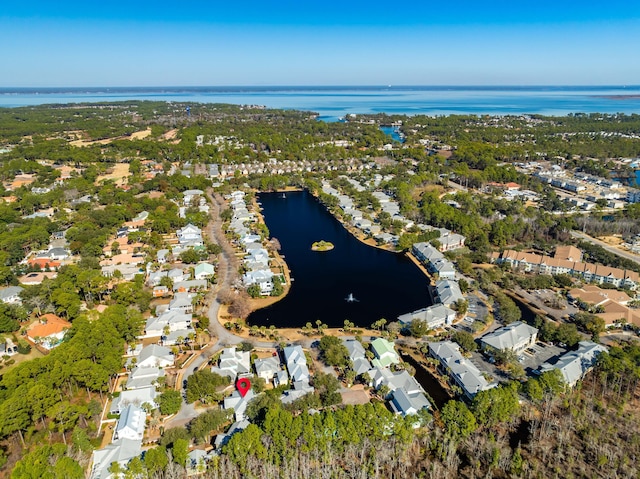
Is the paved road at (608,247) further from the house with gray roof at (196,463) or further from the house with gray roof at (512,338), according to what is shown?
the house with gray roof at (196,463)

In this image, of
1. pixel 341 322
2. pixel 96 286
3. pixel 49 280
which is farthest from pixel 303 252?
pixel 49 280

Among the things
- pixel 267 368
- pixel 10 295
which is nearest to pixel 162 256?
pixel 10 295

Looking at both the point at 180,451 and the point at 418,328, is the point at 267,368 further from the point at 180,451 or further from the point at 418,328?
the point at 418,328

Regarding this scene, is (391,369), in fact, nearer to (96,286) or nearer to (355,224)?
(96,286)

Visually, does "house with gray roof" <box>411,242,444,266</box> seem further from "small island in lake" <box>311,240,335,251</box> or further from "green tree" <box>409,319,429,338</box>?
"green tree" <box>409,319,429,338</box>

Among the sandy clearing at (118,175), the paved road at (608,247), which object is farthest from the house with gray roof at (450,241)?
the sandy clearing at (118,175)

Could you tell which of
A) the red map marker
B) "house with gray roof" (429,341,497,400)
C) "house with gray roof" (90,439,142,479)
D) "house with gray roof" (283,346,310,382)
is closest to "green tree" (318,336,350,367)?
"house with gray roof" (283,346,310,382)
